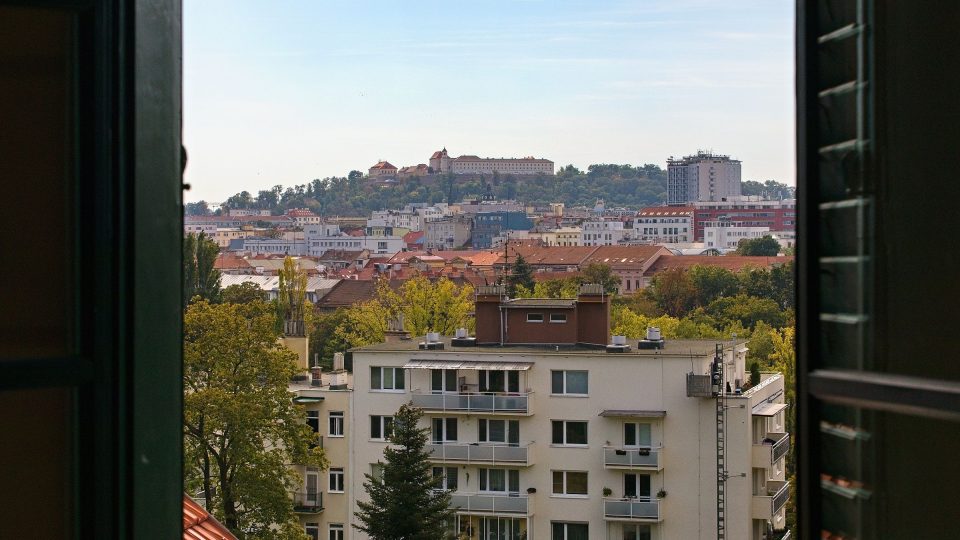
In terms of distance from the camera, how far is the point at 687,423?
520 inches

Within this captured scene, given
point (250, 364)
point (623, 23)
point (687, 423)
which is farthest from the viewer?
point (623, 23)

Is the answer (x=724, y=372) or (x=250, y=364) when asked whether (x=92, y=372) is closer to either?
(x=250, y=364)

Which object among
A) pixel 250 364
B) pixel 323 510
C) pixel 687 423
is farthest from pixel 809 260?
pixel 323 510

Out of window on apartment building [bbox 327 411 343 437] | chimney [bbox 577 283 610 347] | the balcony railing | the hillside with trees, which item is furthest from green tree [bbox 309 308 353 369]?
the hillside with trees

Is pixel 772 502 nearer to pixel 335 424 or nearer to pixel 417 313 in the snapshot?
pixel 335 424

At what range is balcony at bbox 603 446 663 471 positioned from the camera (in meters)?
13.0

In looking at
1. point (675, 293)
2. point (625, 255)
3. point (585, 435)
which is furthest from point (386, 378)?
point (625, 255)

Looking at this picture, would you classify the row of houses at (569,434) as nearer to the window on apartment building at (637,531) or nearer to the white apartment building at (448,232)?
the window on apartment building at (637,531)

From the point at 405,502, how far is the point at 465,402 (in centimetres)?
214

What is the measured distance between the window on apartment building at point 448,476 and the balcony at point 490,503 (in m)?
0.10

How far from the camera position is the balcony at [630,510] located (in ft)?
42.7

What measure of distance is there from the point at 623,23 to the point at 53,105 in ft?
216

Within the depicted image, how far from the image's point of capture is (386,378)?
1433 centimetres

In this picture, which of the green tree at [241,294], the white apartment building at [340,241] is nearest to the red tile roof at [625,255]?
the green tree at [241,294]
